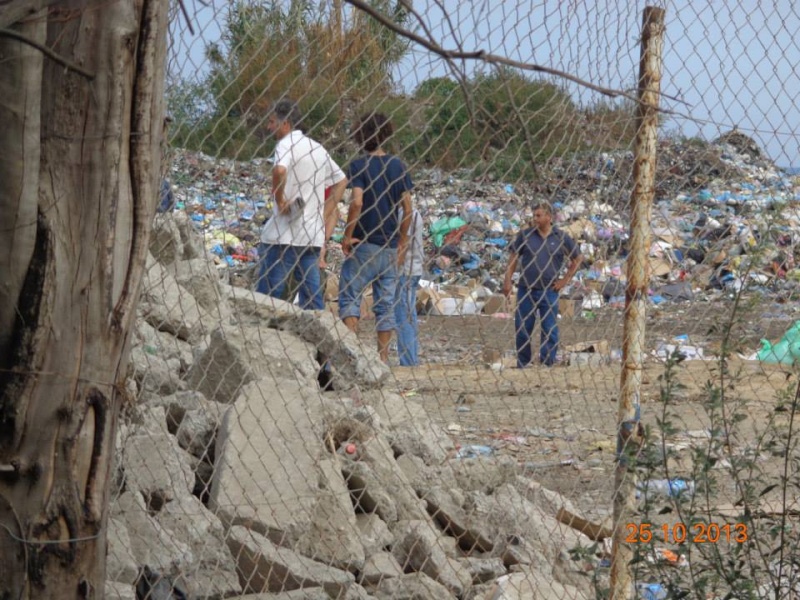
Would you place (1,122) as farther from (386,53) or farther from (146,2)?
(386,53)

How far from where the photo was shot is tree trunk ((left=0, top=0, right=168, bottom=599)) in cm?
184

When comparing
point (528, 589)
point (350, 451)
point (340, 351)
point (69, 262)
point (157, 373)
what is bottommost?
point (528, 589)

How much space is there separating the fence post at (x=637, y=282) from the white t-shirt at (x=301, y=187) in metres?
0.91

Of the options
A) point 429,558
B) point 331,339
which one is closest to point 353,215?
point 331,339

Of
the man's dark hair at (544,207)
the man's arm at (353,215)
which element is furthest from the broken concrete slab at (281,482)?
the man's dark hair at (544,207)

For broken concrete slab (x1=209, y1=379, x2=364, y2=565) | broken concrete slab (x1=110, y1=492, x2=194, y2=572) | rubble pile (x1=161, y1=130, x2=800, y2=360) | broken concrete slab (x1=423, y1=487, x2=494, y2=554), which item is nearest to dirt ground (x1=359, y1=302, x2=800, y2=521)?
rubble pile (x1=161, y1=130, x2=800, y2=360)

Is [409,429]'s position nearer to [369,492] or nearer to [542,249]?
[369,492]

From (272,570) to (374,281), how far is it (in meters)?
1.49

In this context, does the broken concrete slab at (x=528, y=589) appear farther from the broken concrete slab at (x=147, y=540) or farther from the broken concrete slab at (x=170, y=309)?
the broken concrete slab at (x=170, y=309)

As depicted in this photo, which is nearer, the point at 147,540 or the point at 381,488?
the point at 147,540

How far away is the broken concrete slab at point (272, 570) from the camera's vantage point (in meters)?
3.06

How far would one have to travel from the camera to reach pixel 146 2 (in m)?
1.90

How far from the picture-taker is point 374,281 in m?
4.25

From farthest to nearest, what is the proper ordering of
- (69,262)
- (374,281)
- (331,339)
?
(331,339) < (374,281) < (69,262)
